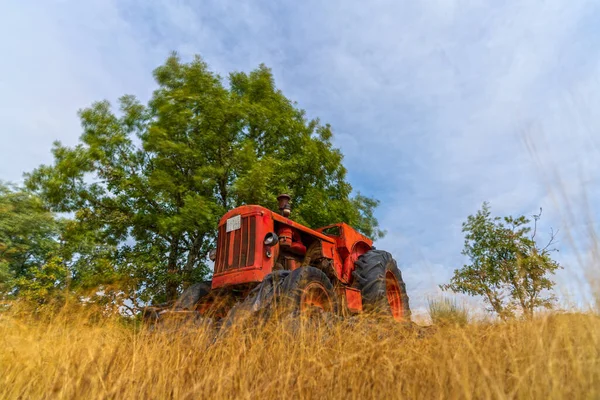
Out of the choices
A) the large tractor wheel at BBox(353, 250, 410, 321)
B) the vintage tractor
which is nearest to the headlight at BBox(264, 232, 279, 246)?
the vintage tractor

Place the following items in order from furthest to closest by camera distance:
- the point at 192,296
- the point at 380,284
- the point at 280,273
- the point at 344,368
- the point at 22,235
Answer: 1. the point at 22,235
2. the point at 380,284
3. the point at 192,296
4. the point at 280,273
5. the point at 344,368

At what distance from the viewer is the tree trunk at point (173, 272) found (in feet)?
31.8

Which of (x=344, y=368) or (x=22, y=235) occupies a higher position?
(x=22, y=235)

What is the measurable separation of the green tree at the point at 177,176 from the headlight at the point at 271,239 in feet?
13.4

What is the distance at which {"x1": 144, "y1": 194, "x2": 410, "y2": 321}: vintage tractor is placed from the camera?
4406 millimetres

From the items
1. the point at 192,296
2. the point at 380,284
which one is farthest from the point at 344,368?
the point at 380,284

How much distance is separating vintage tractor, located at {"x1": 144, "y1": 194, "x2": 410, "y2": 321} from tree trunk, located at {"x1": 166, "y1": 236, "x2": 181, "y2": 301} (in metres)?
3.93

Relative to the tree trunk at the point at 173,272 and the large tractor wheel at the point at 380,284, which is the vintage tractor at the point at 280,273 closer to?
the large tractor wheel at the point at 380,284

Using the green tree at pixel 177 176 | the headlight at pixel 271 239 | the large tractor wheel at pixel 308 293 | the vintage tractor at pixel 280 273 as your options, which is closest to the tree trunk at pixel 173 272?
the green tree at pixel 177 176

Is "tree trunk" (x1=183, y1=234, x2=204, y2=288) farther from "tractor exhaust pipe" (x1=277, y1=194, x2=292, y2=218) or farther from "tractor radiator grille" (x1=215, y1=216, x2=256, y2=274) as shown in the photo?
"tractor exhaust pipe" (x1=277, y1=194, x2=292, y2=218)

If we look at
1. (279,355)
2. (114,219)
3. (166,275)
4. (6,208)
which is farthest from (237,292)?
(6,208)

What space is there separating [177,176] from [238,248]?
5928 mm

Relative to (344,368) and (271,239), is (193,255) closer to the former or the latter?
(271,239)

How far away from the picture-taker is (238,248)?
5480 mm
